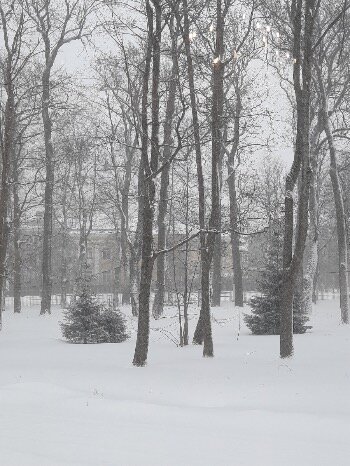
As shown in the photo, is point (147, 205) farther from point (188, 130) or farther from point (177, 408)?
point (188, 130)

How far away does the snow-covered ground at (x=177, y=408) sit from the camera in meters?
4.80

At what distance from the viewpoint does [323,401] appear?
6.95 metres

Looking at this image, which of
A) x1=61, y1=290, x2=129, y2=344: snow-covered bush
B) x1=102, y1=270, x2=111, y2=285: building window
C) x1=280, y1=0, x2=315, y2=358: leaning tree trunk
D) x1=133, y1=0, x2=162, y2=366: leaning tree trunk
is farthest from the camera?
x1=102, y1=270, x2=111, y2=285: building window

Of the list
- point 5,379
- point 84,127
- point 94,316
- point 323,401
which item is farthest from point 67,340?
point 84,127

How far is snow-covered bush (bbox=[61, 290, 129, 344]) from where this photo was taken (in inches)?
583

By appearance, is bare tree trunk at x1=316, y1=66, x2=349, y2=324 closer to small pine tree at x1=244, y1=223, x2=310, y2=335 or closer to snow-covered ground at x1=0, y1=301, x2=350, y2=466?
small pine tree at x1=244, y1=223, x2=310, y2=335

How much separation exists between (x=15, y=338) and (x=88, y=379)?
8444 mm

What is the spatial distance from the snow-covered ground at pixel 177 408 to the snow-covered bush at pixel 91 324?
2380mm

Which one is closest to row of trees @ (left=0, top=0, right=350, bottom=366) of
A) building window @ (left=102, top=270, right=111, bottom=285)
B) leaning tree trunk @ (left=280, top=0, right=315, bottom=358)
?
leaning tree trunk @ (left=280, top=0, right=315, bottom=358)

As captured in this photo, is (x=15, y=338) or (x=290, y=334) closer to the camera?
(x=290, y=334)

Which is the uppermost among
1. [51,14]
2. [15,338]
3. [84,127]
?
[51,14]

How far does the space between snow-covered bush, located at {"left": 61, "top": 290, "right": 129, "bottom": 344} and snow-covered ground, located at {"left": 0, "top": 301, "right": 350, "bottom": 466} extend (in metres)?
2.38

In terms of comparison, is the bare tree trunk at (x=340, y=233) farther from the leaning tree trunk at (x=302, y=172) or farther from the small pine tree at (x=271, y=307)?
the leaning tree trunk at (x=302, y=172)

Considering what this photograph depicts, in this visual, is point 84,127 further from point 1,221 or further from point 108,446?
point 108,446
